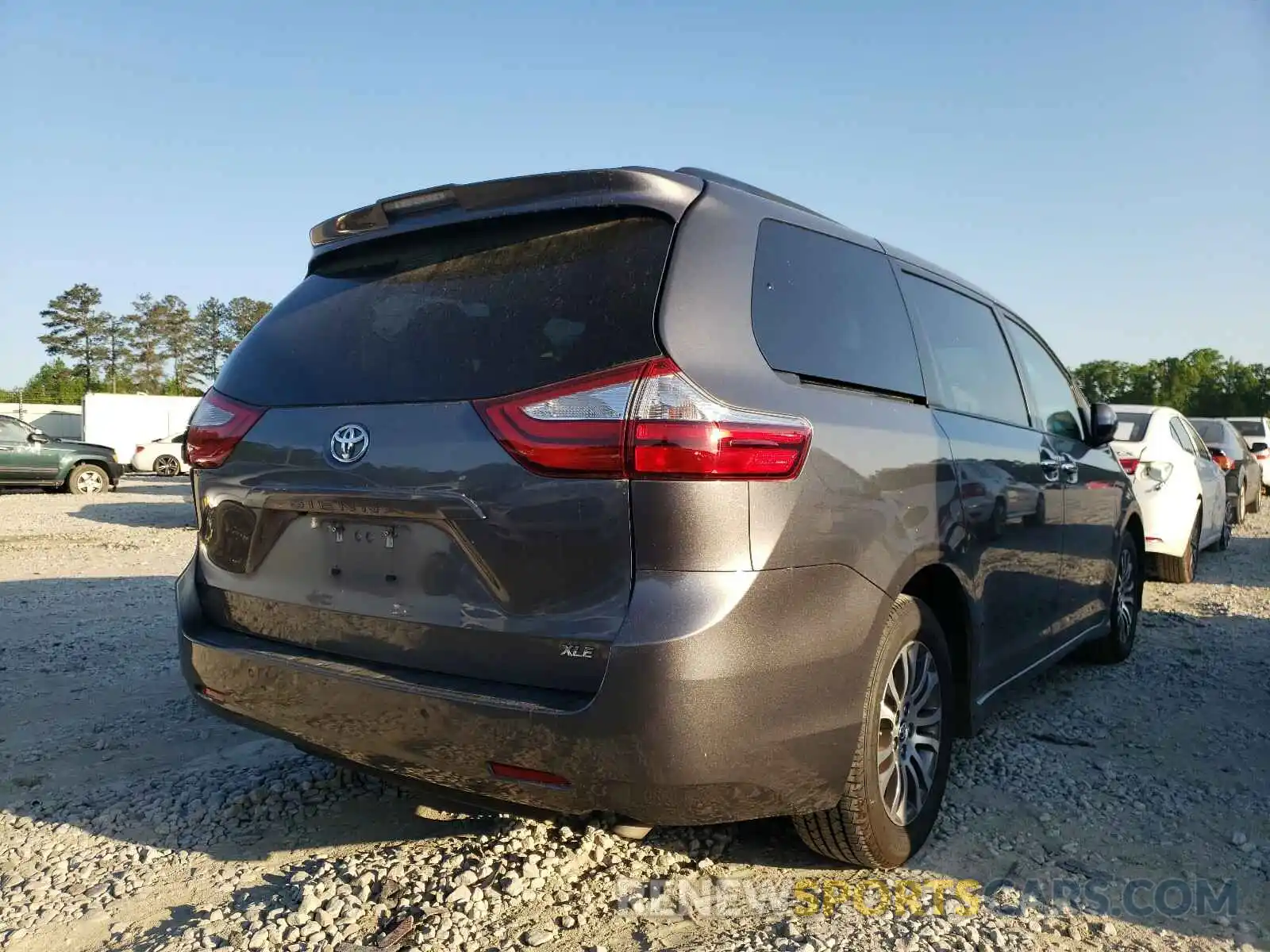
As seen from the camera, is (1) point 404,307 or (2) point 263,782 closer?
(1) point 404,307

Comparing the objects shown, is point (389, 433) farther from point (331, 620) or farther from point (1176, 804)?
point (1176, 804)

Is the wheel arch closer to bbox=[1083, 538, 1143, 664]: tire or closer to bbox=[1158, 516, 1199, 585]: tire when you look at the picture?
Result: bbox=[1083, 538, 1143, 664]: tire

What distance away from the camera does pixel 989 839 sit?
2947 millimetres

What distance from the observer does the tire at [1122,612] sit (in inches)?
196

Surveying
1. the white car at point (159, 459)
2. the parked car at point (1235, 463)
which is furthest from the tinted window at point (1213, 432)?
the white car at point (159, 459)

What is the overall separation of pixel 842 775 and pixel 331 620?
4.44 ft

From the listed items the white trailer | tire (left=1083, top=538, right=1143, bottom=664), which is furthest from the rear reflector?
the white trailer

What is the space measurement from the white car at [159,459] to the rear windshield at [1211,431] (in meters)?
25.6

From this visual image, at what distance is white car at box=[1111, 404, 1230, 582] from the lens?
695 cm

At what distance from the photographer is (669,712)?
1963 millimetres

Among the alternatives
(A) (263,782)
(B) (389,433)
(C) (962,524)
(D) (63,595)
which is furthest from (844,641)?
(D) (63,595)

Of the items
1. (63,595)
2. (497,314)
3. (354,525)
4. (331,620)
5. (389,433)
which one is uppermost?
(497,314)

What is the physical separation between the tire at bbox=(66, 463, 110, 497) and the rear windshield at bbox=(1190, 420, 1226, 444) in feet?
64.3

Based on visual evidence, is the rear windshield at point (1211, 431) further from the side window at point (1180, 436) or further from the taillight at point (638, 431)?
the taillight at point (638, 431)
